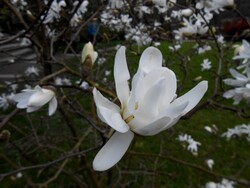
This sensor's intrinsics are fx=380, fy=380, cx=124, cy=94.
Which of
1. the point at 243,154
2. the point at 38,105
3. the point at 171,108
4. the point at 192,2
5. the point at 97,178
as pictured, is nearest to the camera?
the point at 171,108

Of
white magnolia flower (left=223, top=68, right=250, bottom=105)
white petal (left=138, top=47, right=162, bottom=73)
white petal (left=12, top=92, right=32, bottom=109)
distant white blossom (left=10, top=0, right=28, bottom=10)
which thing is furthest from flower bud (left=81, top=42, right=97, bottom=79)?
distant white blossom (left=10, top=0, right=28, bottom=10)

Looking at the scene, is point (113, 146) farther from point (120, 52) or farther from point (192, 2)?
point (192, 2)

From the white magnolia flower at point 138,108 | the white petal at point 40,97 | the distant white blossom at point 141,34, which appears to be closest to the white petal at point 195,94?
the white magnolia flower at point 138,108

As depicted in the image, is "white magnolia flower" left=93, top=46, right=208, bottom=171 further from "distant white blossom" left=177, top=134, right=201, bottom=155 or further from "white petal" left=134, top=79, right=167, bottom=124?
"distant white blossom" left=177, top=134, right=201, bottom=155

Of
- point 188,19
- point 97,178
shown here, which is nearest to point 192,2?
point 188,19

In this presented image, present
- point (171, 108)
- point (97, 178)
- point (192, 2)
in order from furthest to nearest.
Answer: point (192, 2) → point (97, 178) → point (171, 108)

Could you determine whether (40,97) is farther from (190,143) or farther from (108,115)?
(190,143)

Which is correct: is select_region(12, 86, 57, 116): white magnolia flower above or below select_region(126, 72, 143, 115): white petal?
below
